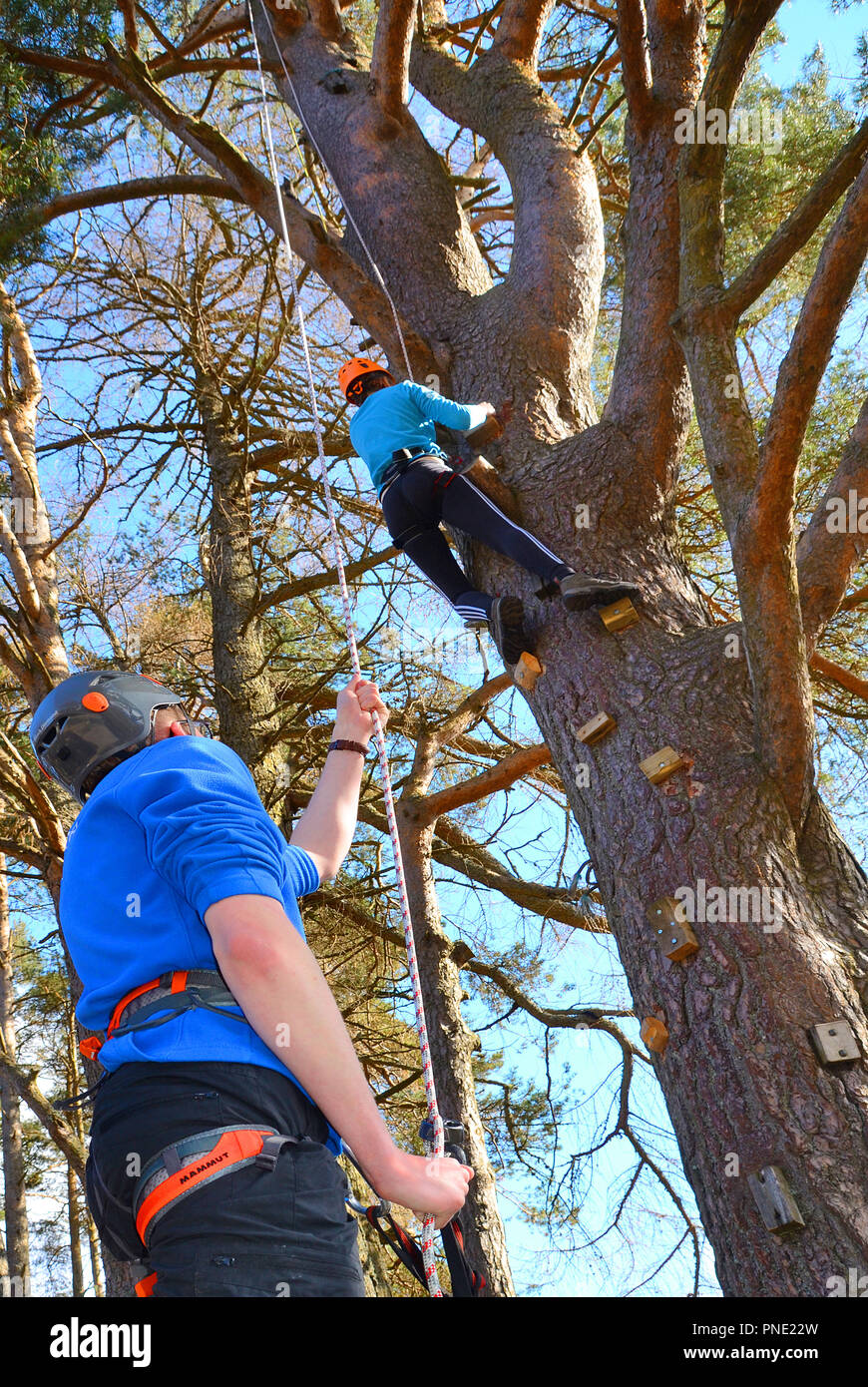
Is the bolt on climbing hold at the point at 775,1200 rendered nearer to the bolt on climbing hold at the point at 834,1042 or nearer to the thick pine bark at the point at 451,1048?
the bolt on climbing hold at the point at 834,1042

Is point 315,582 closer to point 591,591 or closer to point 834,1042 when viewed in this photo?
point 591,591

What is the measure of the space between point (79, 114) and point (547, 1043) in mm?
5233

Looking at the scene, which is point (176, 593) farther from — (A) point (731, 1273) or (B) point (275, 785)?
(A) point (731, 1273)

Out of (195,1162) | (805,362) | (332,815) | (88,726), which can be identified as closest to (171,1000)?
(195,1162)

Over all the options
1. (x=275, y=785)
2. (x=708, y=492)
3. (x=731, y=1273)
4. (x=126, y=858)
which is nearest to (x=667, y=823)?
(x=731, y=1273)

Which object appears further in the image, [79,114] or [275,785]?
[275,785]

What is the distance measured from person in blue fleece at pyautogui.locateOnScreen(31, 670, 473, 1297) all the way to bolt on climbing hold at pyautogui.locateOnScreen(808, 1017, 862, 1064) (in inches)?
36.4

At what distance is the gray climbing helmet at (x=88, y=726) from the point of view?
1.67 metres

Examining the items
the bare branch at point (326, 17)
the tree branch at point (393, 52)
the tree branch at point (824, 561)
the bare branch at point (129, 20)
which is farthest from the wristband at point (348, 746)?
the bare branch at point (326, 17)

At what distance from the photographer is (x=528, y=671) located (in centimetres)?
286

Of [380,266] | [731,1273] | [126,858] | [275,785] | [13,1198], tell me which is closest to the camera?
[126,858]

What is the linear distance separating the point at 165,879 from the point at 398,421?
2611 mm

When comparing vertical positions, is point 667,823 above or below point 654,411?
below

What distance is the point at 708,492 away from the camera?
584 centimetres
